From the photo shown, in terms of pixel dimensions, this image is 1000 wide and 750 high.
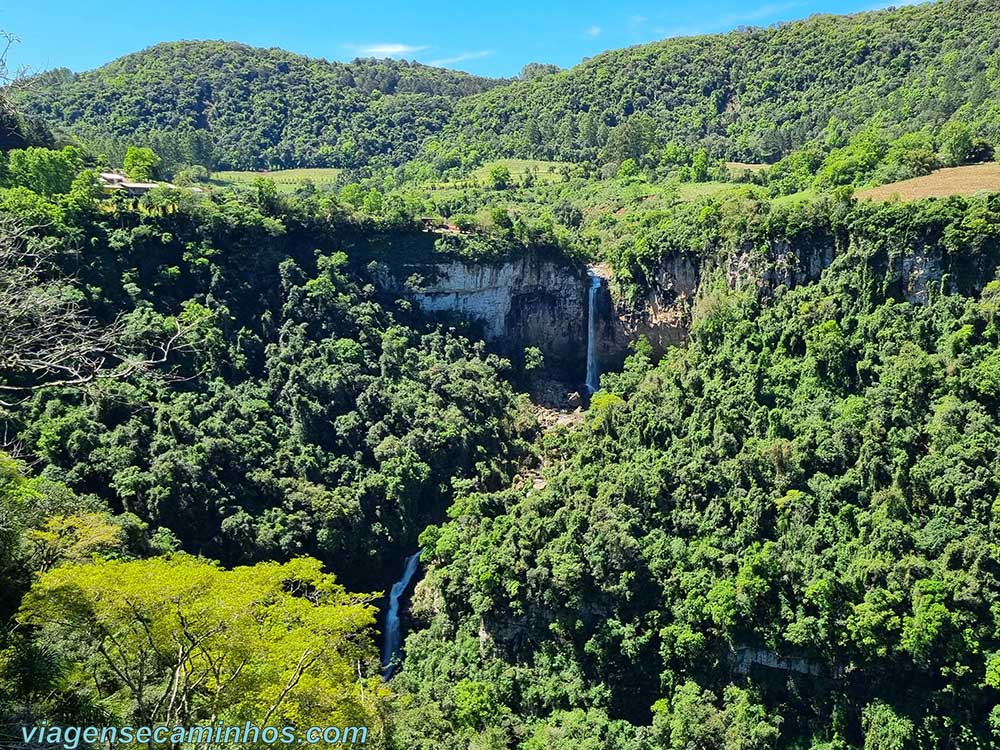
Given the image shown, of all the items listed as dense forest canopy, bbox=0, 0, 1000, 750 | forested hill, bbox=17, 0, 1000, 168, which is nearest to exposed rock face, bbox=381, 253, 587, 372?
dense forest canopy, bbox=0, 0, 1000, 750

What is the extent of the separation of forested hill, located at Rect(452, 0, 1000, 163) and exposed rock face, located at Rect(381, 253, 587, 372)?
981 inches

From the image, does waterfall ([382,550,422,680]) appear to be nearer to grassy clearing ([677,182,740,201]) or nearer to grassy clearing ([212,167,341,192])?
grassy clearing ([677,182,740,201])

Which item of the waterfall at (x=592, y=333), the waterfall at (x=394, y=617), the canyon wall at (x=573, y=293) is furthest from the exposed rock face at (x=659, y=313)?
the waterfall at (x=394, y=617)

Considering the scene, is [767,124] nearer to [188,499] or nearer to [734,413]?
[734,413]

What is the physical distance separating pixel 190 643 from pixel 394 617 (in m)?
21.9

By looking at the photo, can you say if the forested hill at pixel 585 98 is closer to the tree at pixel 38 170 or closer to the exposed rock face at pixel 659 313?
the tree at pixel 38 170

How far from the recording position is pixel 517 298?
177ft

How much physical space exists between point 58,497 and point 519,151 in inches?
2652

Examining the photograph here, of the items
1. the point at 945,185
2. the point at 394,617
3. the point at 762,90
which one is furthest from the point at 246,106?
the point at 945,185

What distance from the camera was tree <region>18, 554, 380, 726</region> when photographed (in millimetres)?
16188

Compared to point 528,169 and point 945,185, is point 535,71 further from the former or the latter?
point 945,185

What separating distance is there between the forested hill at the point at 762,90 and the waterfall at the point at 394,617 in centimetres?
4837

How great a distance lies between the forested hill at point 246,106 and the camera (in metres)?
83.4

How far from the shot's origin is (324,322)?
149 feet
